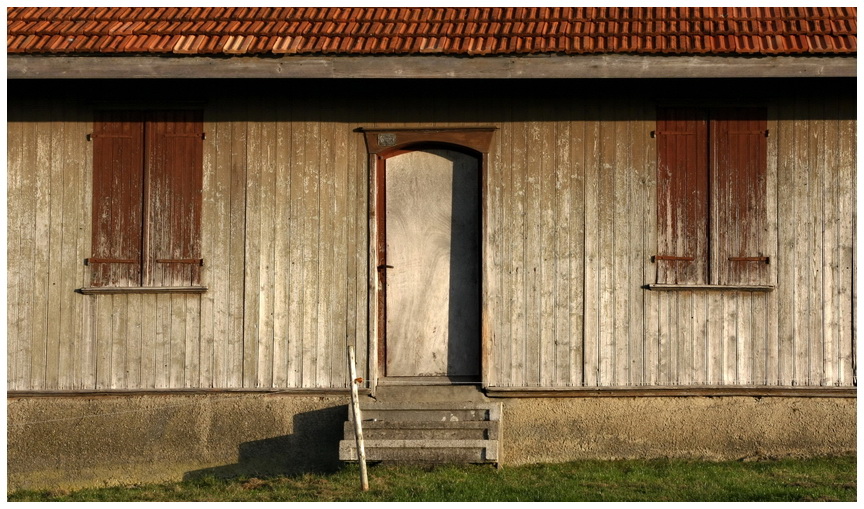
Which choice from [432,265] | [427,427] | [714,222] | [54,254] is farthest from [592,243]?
[54,254]

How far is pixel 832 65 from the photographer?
995 cm

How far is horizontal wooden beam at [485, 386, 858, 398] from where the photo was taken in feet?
35.0

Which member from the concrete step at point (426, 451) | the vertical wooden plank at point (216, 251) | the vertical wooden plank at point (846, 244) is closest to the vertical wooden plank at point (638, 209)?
the vertical wooden plank at point (846, 244)

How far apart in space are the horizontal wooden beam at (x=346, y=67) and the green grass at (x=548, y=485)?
327 cm

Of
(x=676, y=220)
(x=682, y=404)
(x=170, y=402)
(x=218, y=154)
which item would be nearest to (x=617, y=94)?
(x=676, y=220)

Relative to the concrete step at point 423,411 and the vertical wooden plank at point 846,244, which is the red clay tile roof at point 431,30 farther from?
the concrete step at point 423,411

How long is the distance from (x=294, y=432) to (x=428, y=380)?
127cm

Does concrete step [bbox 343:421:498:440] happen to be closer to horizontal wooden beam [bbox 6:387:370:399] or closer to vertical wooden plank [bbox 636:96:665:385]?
horizontal wooden beam [bbox 6:387:370:399]

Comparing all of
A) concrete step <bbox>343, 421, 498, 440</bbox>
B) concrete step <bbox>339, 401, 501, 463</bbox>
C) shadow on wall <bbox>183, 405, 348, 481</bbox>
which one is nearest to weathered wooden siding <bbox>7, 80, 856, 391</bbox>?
shadow on wall <bbox>183, 405, 348, 481</bbox>

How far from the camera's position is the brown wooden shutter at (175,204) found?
10.8 metres

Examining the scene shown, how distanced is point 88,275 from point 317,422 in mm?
2408

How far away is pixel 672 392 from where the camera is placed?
35.2 ft

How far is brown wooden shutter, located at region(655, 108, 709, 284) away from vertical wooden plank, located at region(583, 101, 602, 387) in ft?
1.77
